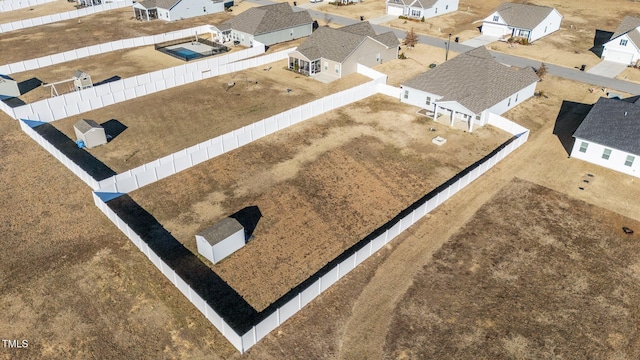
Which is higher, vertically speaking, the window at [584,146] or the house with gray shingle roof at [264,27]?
the house with gray shingle roof at [264,27]

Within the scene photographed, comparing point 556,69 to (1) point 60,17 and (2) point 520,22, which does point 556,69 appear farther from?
(1) point 60,17

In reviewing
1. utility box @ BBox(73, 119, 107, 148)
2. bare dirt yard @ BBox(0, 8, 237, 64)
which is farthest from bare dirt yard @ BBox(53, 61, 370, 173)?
bare dirt yard @ BBox(0, 8, 237, 64)

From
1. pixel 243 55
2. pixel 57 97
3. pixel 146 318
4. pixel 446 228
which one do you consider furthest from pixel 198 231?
pixel 243 55

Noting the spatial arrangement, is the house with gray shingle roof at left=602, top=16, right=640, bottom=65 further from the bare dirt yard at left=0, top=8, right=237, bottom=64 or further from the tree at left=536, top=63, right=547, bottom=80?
the bare dirt yard at left=0, top=8, right=237, bottom=64

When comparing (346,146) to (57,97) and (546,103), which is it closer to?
(546,103)

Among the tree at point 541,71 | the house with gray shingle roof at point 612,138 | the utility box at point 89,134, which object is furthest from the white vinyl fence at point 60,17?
the house with gray shingle roof at point 612,138

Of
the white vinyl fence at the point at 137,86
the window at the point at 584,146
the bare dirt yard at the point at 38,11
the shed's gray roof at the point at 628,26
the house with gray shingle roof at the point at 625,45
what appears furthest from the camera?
the bare dirt yard at the point at 38,11

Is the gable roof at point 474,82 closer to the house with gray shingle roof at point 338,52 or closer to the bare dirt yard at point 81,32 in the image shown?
the house with gray shingle roof at point 338,52
